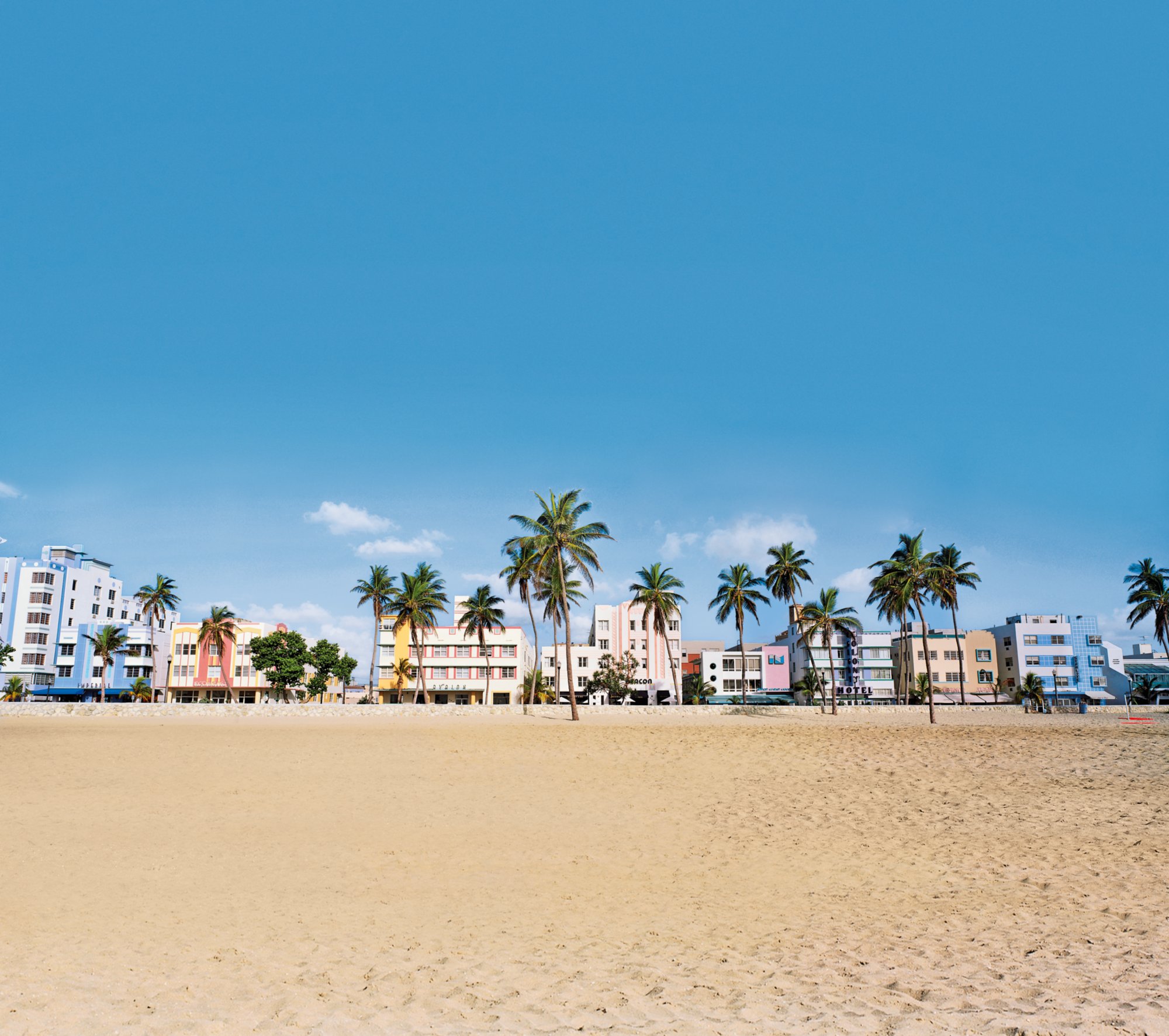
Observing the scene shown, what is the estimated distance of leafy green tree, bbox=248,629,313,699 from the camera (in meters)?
81.1

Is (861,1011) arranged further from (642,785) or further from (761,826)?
(642,785)

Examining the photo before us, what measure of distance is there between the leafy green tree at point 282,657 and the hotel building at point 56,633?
24292mm

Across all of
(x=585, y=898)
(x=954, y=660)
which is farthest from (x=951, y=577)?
(x=585, y=898)

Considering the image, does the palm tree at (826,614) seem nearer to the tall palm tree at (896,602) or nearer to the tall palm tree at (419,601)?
the tall palm tree at (896,602)

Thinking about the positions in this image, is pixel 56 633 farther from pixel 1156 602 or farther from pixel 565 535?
pixel 1156 602

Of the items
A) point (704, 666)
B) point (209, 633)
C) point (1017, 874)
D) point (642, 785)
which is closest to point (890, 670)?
point (704, 666)

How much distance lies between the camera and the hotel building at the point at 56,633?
99.8 m

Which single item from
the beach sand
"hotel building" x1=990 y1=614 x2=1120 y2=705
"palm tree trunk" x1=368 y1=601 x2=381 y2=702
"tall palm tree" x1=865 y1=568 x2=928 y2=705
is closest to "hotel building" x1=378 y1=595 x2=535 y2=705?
"palm tree trunk" x1=368 y1=601 x2=381 y2=702

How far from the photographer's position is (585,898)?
38.0 ft

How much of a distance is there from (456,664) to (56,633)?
52292 mm

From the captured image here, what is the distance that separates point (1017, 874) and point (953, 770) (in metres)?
12.1

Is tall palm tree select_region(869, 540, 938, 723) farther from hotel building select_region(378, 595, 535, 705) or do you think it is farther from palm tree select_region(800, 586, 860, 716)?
hotel building select_region(378, 595, 535, 705)

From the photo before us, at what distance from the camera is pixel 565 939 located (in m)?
9.73

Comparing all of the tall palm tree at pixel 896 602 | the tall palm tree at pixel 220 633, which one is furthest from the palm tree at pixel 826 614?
the tall palm tree at pixel 220 633
